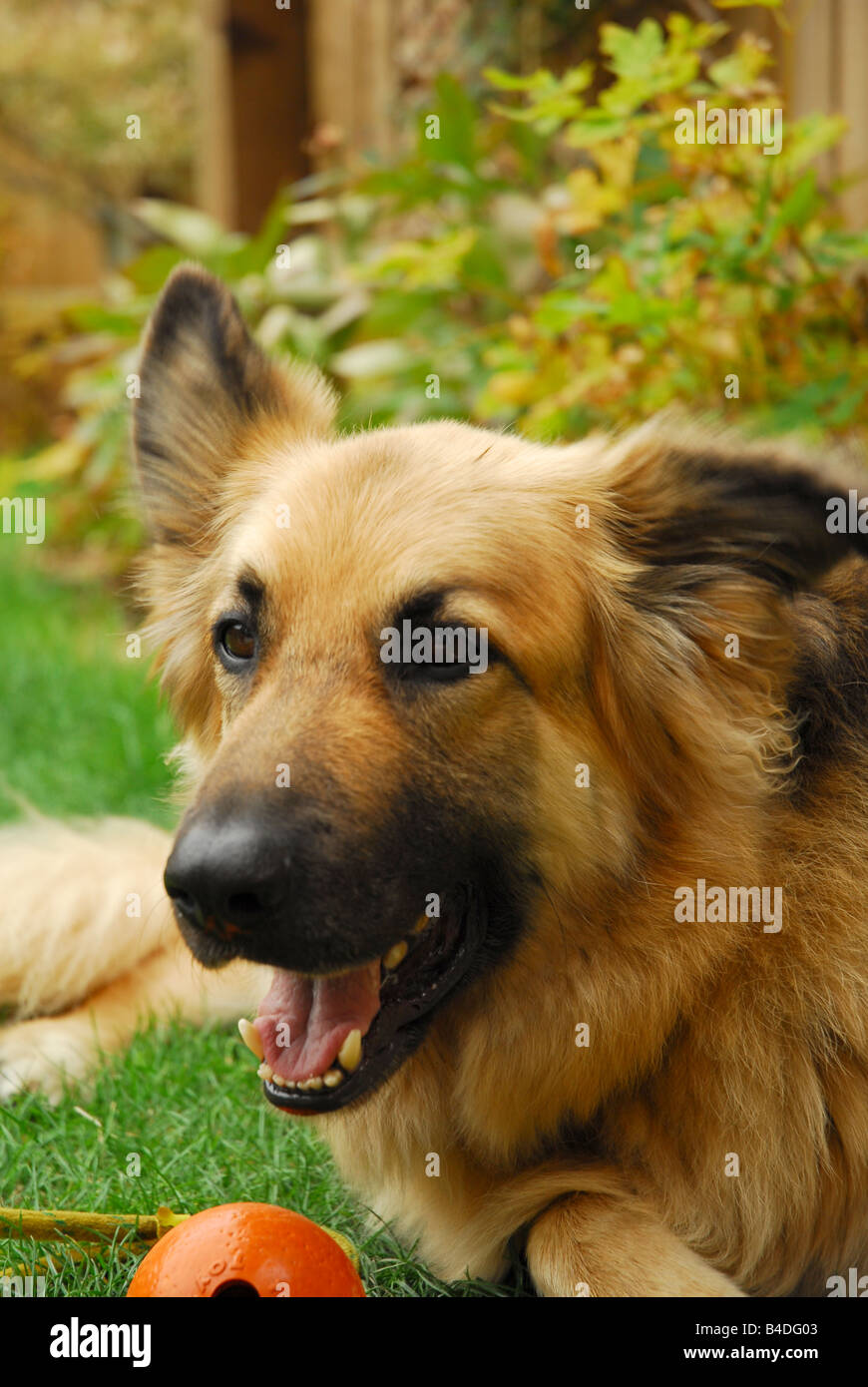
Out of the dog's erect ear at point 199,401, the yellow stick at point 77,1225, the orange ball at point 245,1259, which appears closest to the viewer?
the orange ball at point 245,1259

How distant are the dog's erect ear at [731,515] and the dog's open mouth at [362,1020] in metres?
0.75

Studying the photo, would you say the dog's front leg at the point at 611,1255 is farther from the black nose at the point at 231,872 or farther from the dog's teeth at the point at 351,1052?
the black nose at the point at 231,872

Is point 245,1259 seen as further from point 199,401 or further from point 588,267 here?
point 588,267

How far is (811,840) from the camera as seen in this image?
98.7 inches

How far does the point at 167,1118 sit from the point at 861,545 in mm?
1905

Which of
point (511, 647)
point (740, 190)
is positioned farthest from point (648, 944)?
point (740, 190)

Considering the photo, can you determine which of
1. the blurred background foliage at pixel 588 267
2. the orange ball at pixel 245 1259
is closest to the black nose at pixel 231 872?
the orange ball at pixel 245 1259

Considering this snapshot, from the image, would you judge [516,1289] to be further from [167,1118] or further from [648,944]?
[167,1118]

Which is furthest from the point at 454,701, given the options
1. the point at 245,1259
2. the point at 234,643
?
the point at 245,1259

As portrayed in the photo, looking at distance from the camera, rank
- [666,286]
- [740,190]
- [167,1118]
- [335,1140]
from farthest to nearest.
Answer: [666,286] → [740,190] → [167,1118] → [335,1140]

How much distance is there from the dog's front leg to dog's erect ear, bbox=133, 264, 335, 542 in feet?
5.36

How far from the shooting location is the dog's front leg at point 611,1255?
7.29 ft

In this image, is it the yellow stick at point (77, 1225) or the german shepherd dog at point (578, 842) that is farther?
the yellow stick at point (77, 1225)

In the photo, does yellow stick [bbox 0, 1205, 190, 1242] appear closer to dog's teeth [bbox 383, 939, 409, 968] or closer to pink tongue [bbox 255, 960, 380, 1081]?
pink tongue [bbox 255, 960, 380, 1081]
